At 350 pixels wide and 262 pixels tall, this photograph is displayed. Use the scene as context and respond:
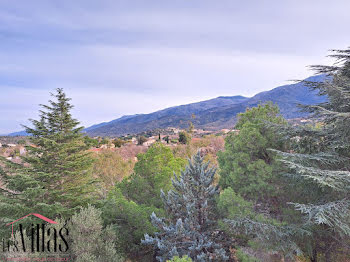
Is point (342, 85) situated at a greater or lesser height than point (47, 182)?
greater

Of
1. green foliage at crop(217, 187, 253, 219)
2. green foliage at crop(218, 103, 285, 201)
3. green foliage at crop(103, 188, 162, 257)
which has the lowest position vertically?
green foliage at crop(103, 188, 162, 257)

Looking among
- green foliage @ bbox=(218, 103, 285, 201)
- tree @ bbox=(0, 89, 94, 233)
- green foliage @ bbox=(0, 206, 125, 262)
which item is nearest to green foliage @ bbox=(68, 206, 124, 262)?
green foliage @ bbox=(0, 206, 125, 262)

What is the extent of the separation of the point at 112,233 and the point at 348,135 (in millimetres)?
7414

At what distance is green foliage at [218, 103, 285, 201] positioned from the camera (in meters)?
6.65

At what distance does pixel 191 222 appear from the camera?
626 cm

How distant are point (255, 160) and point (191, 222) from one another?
303 centimetres

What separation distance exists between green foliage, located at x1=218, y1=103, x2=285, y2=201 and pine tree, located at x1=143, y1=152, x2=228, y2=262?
0.90 metres

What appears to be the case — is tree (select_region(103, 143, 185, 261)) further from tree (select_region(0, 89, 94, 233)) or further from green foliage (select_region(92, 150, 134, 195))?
green foliage (select_region(92, 150, 134, 195))

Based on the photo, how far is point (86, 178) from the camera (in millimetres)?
9477

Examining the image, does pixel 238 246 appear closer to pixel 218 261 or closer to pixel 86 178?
pixel 218 261

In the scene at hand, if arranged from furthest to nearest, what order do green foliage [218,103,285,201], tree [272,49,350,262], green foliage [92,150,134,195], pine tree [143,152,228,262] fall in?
1. green foliage [92,150,134,195]
2. green foliage [218,103,285,201]
3. pine tree [143,152,228,262]
4. tree [272,49,350,262]

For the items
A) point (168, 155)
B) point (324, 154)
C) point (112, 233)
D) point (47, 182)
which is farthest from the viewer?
point (168, 155)

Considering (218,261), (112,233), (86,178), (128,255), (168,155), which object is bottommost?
(128,255)

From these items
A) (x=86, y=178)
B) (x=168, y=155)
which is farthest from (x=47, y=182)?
(x=168, y=155)
